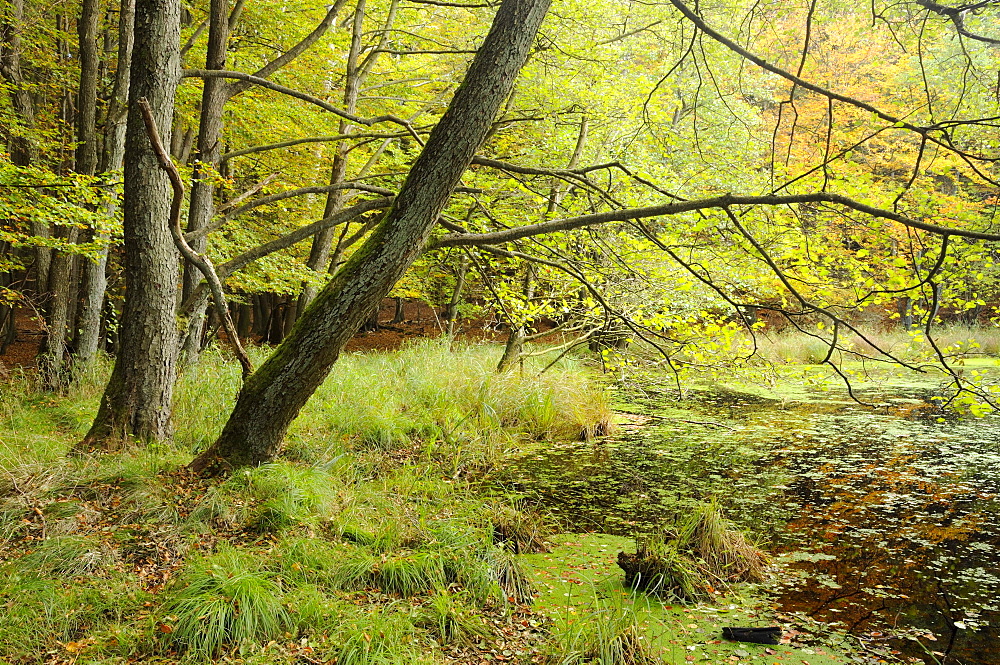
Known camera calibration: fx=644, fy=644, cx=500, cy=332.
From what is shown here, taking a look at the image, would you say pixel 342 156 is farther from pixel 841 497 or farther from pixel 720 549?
pixel 841 497

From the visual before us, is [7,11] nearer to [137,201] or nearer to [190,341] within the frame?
[190,341]

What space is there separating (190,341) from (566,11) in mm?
5653

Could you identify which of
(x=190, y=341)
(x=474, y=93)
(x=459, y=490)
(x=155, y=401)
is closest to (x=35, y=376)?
(x=190, y=341)

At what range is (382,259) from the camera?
144 inches

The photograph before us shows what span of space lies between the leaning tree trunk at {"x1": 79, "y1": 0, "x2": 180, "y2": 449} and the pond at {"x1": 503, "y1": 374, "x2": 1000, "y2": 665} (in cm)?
307

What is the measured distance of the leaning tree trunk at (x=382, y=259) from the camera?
3371 mm

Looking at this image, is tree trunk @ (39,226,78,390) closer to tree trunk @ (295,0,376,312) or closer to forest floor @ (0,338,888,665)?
forest floor @ (0,338,888,665)

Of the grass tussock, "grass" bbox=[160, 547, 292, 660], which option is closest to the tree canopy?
"grass" bbox=[160, 547, 292, 660]

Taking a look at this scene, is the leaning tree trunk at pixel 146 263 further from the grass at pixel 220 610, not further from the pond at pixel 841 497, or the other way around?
the pond at pixel 841 497

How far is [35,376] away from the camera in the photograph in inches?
265

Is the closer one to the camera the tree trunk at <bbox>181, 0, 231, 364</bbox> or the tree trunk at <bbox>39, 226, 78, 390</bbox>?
the tree trunk at <bbox>181, 0, 231, 364</bbox>

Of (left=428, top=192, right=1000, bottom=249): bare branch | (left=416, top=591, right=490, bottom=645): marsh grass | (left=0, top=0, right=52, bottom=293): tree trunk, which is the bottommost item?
(left=416, top=591, right=490, bottom=645): marsh grass

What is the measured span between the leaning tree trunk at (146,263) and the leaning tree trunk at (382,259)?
28.3 inches

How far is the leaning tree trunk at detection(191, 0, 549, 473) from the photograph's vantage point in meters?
3.37
